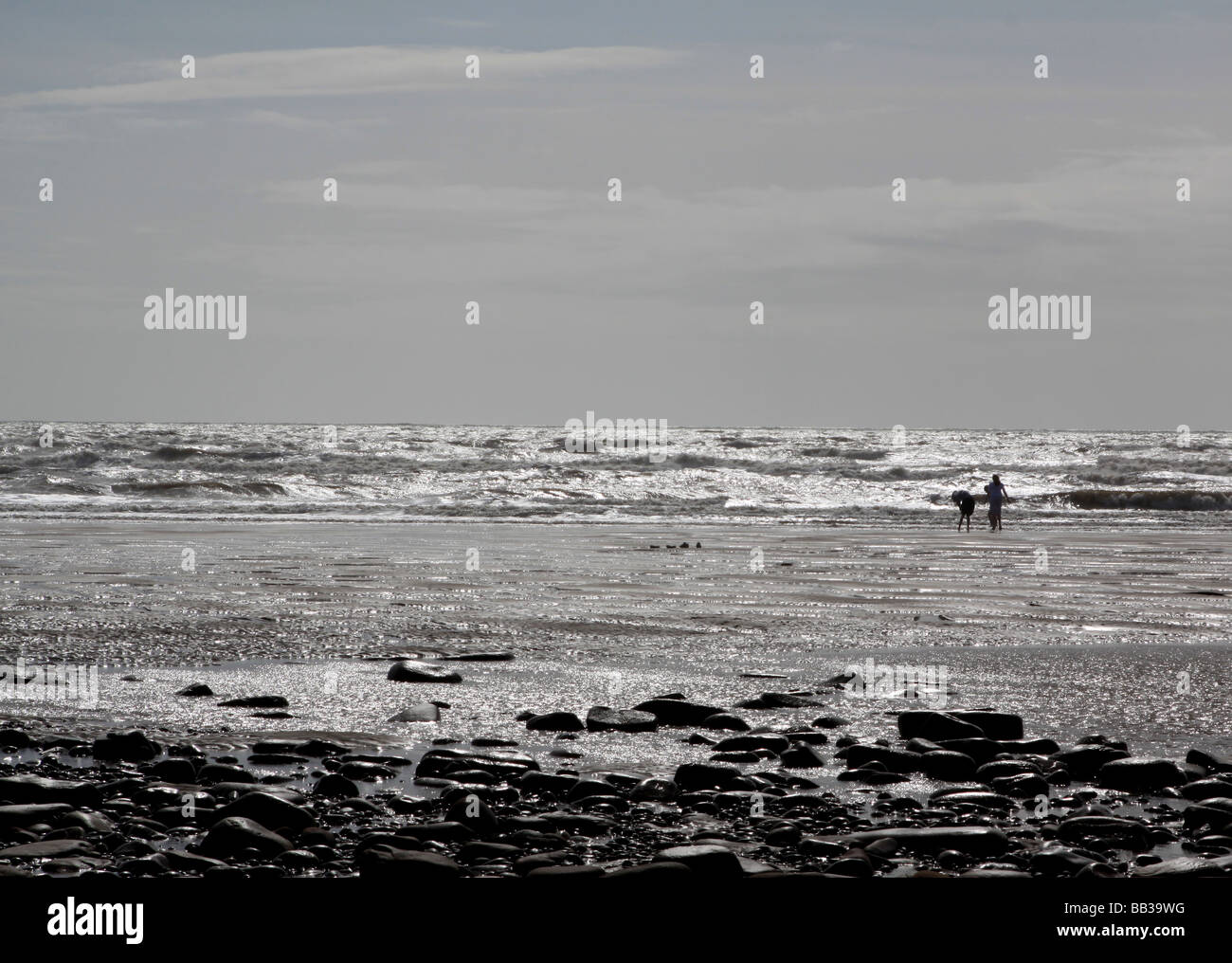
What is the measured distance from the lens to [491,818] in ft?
13.8

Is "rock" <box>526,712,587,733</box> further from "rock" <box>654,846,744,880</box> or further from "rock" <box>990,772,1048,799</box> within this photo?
"rock" <box>654,846,744,880</box>

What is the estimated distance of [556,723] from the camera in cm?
604

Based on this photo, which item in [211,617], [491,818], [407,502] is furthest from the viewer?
[407,502]

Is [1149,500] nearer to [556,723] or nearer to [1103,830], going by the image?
[556,723]

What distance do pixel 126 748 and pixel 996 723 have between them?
3.95m

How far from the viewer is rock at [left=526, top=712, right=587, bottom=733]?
19.7ft

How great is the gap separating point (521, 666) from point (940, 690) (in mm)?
2640

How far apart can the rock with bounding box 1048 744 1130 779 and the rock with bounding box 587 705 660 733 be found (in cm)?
188

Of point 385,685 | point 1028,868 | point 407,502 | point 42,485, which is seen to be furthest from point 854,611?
point 42,485

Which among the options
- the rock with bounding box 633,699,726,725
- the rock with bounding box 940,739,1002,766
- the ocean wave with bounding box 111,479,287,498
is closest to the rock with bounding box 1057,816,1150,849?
the rock with bounding box 940,739,1002,766

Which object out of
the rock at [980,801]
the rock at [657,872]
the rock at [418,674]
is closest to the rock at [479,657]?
the rock at [418,674]

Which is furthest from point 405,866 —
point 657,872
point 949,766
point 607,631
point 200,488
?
point 200,488
